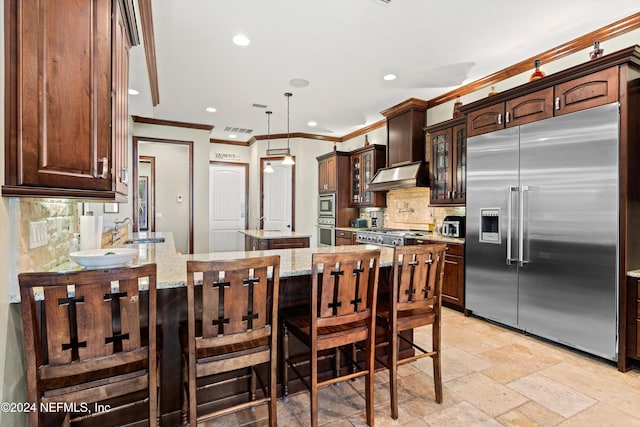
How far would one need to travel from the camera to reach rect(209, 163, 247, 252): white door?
7.84 m

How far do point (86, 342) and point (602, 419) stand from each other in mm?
2823

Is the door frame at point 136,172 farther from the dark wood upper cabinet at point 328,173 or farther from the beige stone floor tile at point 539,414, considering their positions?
the beige stone floor tile at point 539,414

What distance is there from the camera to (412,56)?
12.0 ft

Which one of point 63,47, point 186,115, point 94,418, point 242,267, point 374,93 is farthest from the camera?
point 186,115

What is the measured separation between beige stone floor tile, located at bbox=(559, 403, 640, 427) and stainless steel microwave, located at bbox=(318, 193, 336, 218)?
4.99m

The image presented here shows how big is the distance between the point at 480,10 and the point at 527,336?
3.06m

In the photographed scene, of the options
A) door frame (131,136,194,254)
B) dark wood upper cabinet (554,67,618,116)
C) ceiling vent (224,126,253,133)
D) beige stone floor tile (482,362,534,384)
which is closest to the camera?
beige stone floor tile (482,362,534,384)

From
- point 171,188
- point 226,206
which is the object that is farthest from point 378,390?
point 171,188

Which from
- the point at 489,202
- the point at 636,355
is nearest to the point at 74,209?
the point at 489,202

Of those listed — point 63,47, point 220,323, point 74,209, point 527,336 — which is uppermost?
point 63,47

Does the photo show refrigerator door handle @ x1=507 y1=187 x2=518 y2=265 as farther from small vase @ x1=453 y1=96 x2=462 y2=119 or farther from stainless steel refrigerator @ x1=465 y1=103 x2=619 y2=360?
small vase @ x1=453 y1=96 x2=462 y2=119

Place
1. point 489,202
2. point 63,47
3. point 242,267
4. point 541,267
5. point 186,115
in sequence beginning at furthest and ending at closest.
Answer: point 186,115
point 489,202
point 541,267
point 242,267
point 63,47

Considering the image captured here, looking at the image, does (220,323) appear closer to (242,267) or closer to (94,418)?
(242,267)

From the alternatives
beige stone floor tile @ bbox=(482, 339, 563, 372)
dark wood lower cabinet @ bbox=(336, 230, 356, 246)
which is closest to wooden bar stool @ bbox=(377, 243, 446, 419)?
beige stone floor tile @ bbox=(482, 339, 563, 372)
